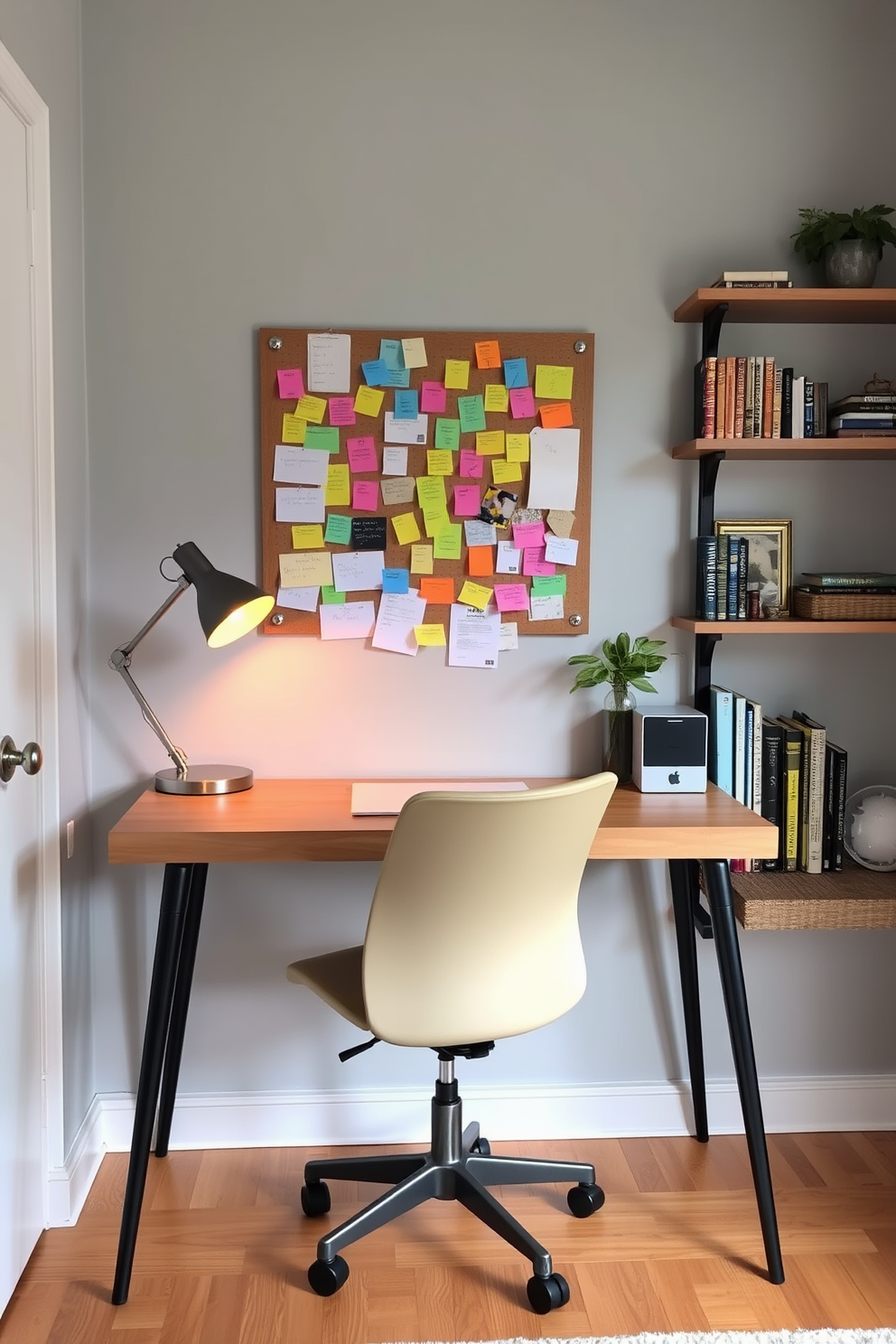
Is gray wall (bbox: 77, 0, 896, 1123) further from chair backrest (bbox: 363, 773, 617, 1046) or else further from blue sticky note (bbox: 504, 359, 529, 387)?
chair backrest (bbox: 363, 773, 617, 1046)

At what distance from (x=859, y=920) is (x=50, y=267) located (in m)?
2.14

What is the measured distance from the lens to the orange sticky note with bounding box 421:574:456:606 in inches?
104

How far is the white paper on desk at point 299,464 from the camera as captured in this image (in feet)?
8.46

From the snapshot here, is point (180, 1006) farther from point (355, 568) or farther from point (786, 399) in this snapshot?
point (786, 399)

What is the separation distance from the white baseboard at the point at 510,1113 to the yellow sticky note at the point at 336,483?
1.40 metres

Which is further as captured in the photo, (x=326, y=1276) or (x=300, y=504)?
(x=300, y=504)

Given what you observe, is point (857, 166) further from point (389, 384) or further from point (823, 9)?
point (389, 384)

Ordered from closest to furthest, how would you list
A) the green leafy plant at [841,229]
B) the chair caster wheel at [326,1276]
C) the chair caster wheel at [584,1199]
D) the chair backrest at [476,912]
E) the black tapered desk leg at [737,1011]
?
the chair backrest at [476,912] < the chair caster wheel at [326,1276] < the black tapered desk leg at [737,1011] < the chair caster wheel at [584,1199] < the green leafy plant at [841,229]

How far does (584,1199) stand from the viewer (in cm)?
235

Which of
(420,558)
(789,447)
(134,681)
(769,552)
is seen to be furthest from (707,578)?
(134,681)

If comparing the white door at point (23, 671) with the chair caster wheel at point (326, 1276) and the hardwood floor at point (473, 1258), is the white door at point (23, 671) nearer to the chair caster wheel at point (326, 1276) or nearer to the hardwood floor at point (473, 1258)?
the hardwood floor at point (473, 1258)

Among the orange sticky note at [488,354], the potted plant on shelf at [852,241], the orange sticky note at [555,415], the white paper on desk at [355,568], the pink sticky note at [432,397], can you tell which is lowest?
the white paper on desk at [355,568]

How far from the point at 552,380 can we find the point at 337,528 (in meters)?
0.60

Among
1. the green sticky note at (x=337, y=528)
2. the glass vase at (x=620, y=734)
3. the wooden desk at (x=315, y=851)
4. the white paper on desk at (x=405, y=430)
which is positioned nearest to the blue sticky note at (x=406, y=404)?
the white paper on desk at (x=405, y=430)
